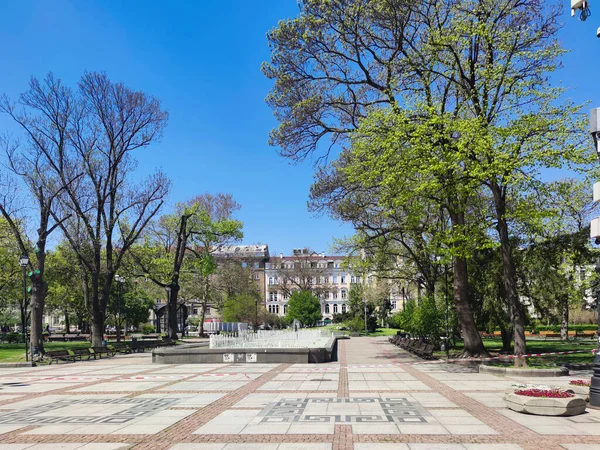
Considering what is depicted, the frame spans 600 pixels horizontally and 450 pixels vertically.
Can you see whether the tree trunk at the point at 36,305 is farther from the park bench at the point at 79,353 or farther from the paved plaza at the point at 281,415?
the paved plaza at the point at 281,415

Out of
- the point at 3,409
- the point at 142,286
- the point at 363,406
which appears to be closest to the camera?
the point at 363,406

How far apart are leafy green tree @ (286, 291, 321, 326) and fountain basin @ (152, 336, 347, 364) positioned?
131ft

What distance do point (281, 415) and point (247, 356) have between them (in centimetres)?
1293

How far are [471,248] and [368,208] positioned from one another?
842 centimetres

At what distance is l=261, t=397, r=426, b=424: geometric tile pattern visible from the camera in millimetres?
10188

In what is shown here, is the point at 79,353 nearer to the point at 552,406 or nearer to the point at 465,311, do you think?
the point at 465,311

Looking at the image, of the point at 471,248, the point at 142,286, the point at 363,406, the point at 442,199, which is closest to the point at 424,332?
the point at 471,248

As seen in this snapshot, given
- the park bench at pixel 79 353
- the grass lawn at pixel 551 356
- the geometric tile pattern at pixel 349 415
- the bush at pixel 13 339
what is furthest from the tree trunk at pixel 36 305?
the bush at pixel 13 339

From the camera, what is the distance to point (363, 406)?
11.7 metres

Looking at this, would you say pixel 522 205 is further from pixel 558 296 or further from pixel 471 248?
pixel 558 296

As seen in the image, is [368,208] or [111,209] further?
[111,209]

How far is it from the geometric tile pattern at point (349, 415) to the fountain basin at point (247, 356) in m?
10.3

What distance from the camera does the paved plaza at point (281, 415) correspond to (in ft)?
27.9

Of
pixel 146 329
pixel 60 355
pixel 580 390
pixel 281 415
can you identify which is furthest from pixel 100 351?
pixel 146 329
